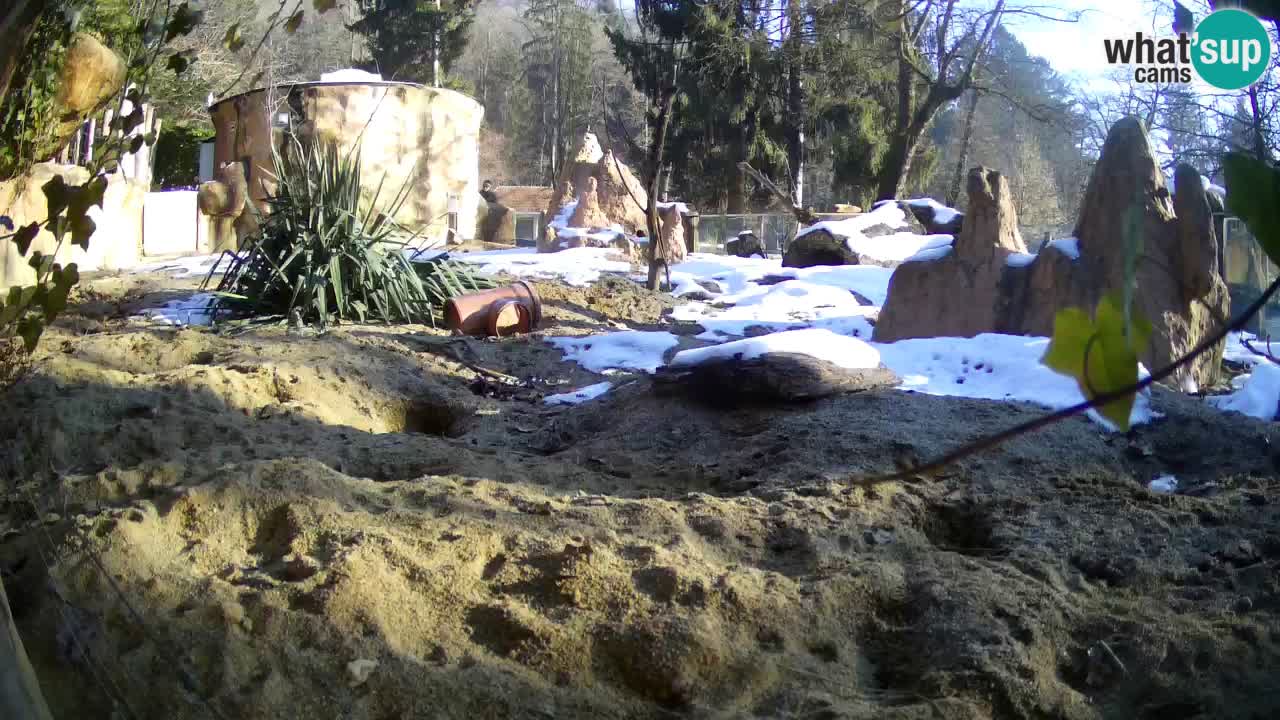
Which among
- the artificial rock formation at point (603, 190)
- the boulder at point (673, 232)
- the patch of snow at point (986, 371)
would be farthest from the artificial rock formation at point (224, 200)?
the patch of snow at point (986, 371)

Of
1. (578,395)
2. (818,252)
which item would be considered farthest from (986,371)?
(818,252)

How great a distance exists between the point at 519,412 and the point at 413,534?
2.70 m

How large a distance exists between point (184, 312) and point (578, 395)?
12.1 feet

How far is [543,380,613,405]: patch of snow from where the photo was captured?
5602mm

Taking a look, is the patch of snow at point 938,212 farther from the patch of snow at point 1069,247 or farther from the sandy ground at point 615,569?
the sandy ground at point 615,569

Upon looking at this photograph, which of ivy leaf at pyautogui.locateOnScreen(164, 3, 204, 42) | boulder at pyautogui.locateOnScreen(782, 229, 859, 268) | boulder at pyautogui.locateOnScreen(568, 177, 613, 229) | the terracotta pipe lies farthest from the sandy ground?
boulder at pyautogui.locateOnScreen(568, 177, 613, 229)

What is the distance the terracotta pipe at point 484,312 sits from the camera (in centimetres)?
740

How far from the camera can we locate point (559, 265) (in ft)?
41.9

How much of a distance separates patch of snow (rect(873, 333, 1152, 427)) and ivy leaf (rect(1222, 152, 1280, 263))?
4.16m

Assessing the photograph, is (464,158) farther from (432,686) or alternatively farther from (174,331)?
(432,686)

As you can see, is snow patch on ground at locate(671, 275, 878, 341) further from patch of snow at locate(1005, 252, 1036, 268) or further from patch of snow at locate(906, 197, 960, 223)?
patch of snow at locate(906, 197, 960, 223)

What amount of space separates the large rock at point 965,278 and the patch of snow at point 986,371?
7.08ft

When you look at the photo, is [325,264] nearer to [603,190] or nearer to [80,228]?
[80,228]

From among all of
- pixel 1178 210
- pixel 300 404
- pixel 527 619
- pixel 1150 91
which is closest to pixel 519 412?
pixel 300 404
